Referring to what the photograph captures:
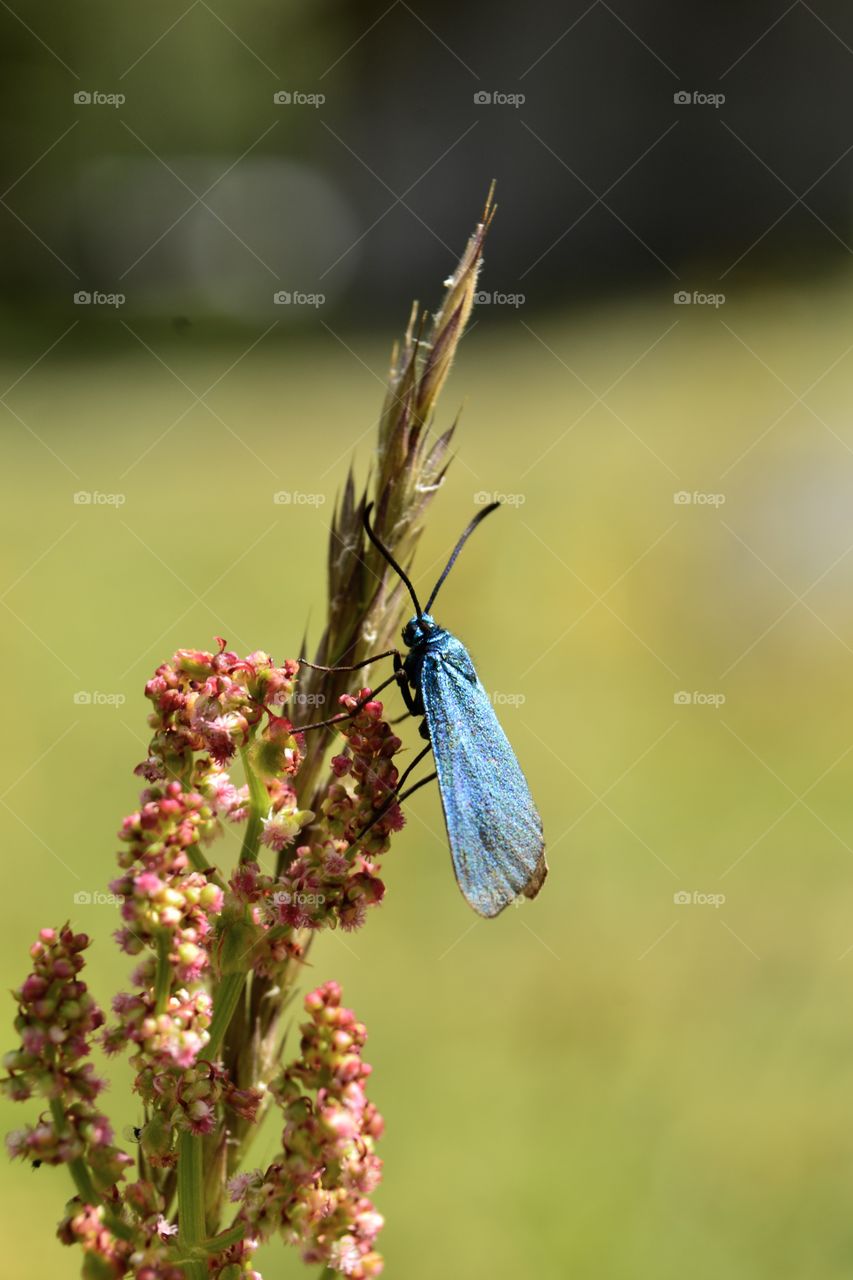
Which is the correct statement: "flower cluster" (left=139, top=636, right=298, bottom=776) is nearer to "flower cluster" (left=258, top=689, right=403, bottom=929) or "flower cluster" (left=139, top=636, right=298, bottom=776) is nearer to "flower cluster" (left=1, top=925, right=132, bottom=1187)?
"flower cluster" (left=258, top=689, right=403, bottom=929)

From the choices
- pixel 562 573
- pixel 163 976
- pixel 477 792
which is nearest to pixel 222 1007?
pixel 163 976

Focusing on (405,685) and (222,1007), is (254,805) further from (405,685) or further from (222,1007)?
(405,685)

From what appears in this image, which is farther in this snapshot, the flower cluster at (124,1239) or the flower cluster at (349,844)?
the flower cluster at (349,844)

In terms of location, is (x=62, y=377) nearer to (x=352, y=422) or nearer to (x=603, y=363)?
(x=352, y=422)

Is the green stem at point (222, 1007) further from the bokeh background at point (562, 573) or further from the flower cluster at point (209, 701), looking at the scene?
the bokeh background at point (562, 573)

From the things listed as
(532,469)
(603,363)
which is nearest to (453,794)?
(532,469)

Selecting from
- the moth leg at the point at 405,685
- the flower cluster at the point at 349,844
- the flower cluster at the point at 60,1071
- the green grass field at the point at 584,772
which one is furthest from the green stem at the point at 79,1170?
the green grass field at the point at 584,772

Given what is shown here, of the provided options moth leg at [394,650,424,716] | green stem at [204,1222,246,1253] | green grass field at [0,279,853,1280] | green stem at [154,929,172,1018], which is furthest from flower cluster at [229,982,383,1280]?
green grass field at [0,279,853,1280]
